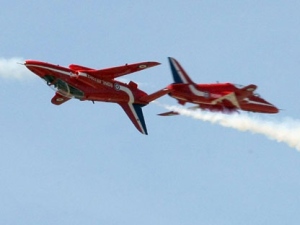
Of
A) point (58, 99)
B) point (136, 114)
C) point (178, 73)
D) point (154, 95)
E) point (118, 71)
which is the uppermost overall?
point (118, 71)

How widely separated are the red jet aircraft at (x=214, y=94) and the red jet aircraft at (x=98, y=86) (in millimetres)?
1266

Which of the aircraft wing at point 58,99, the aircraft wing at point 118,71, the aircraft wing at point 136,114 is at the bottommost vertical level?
the aircraft wing at point 136,114

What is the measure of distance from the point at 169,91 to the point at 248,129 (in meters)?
7.20

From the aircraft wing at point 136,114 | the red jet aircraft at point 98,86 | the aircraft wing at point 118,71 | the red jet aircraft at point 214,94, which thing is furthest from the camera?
the aircraft wing at point 136,114

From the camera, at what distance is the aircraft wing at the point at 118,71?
139m

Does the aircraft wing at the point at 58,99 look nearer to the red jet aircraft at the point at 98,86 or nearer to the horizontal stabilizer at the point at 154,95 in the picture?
the red jet aircraft at the point at 98,86

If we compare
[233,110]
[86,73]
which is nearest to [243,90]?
[233,110]

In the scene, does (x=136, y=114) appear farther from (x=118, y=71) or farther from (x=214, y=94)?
(x=214, y=94)

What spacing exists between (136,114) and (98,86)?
12.7ft

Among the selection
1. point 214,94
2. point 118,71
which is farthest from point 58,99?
point 214,94

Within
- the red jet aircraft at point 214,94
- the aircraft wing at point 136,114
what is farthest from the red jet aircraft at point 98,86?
the red jet aircraft at point 214,94

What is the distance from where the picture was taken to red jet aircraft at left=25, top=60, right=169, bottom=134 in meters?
138

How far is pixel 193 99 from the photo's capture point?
14112cm

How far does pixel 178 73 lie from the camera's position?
14225 centimetres
